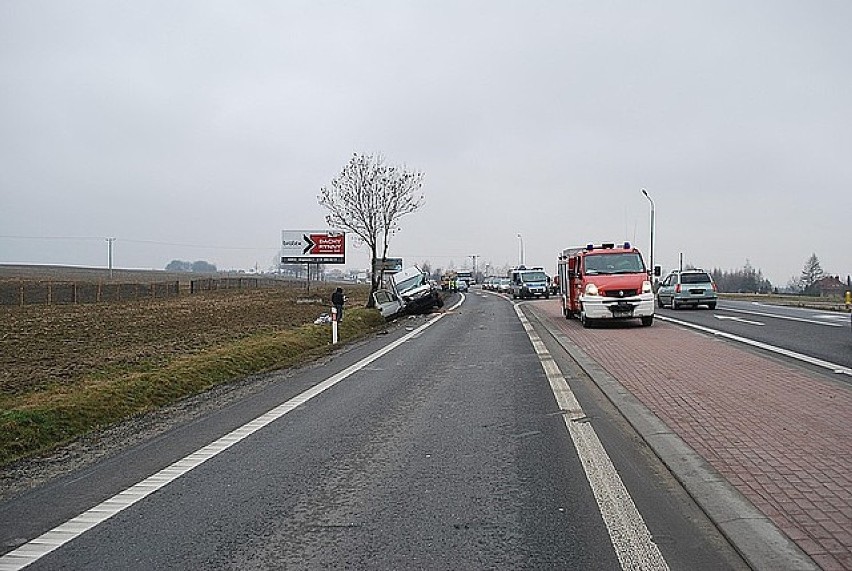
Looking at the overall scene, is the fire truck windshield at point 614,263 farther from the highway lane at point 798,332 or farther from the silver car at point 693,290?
the silver car at point 693,290

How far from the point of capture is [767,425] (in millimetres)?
8641

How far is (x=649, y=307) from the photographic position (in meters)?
23.9

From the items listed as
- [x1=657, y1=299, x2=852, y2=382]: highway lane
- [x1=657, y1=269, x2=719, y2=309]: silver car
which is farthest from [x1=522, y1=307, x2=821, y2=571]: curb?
[x1=657, y1=269, x2=719, y2=309]: silver car

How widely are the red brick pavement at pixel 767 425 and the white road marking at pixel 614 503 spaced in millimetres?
843

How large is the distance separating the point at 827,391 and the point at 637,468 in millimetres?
5095

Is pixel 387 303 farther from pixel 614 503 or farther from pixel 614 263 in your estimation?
pixel 614 503

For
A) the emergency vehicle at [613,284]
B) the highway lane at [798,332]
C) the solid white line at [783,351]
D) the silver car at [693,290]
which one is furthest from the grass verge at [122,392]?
the silver car at [693,290]

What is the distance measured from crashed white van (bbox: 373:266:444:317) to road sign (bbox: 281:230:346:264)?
2110cm

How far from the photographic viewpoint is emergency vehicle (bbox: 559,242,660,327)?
23609 mm

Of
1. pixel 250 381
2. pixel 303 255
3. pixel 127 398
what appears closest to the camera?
pixel 127 398

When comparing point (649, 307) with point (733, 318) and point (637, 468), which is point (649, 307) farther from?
point (637, 468)

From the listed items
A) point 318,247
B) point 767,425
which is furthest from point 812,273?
point 767,425

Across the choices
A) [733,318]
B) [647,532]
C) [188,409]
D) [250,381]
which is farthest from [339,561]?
[733,318]

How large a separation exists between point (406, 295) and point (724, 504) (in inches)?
1321
